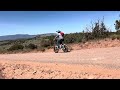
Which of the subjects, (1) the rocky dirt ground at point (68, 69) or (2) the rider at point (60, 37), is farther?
(2) the rider at point (60, 37)

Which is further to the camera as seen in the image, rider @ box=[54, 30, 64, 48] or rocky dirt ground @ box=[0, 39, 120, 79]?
rider @ box=[54, 30, 64, 48]

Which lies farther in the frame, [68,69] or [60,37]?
[60,37]

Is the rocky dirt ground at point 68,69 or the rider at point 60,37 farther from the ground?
the rider at point 60,37

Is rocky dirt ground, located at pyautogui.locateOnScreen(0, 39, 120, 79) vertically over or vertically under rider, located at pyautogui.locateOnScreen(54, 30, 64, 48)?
under

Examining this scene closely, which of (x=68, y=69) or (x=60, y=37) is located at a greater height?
(x=60, y=37)
